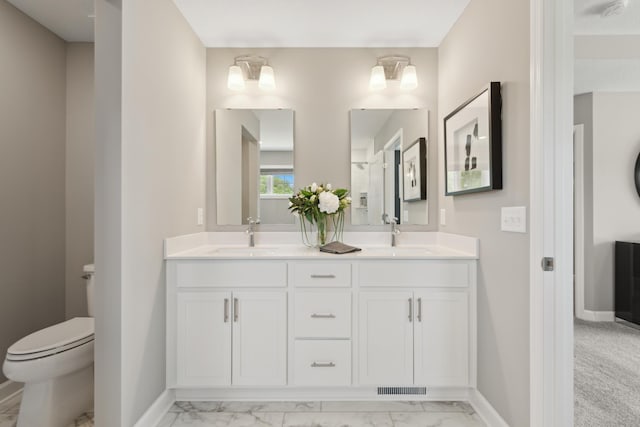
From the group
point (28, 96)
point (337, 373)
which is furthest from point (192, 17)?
point (337, 373)

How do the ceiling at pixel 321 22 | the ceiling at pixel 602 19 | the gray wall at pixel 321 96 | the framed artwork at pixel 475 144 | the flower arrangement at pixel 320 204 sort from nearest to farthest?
the framed artwork at pixel 475 144, the ceiling at pixel 321 22, the ceiling at pixel 602 19, the flower arrangement at pixel 320 204, the gray wall at pixel 321 96

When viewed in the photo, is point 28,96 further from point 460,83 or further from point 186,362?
point 460,83

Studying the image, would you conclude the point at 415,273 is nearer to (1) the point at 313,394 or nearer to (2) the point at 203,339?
(1) the point at 313,394

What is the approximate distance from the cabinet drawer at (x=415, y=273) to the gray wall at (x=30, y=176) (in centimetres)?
219

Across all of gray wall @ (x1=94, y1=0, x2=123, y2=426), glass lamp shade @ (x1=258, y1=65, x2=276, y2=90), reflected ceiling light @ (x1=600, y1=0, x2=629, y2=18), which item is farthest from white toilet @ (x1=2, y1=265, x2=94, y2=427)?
reflected ceiling light @ (x1=600, y1=0, x2=629, y2=18)

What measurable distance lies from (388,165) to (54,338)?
230 centimetres

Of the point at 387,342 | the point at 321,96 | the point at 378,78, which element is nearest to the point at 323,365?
the point at 387,342

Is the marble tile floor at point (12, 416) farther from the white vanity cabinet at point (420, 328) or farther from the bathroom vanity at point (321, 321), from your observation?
the white vanity cabinet at point (420, 328)

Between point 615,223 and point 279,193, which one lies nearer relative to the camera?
point 279,193

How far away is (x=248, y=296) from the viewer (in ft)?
6.53

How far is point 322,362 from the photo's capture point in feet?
6.51

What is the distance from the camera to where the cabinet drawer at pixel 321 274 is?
2004 mm

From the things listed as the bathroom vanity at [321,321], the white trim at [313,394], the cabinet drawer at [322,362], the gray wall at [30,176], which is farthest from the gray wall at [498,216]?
the gray wall at [30,176]

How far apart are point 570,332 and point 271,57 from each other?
249 cm
